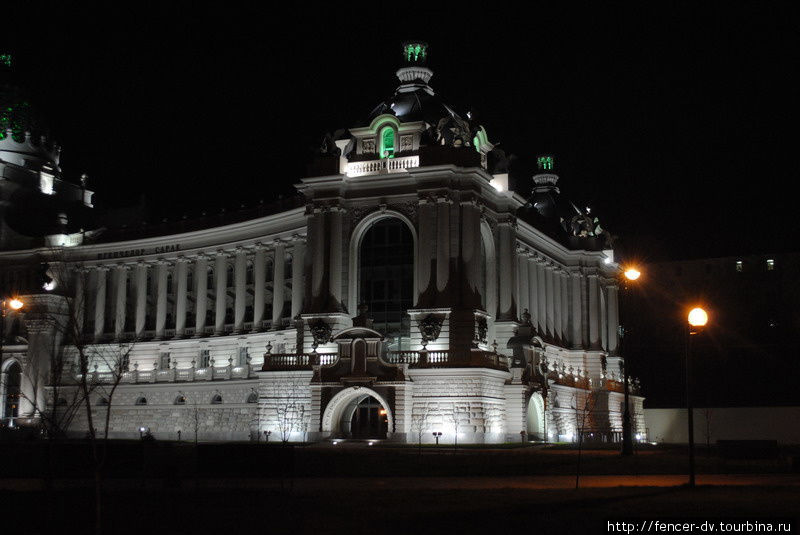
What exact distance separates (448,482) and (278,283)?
59.6 m

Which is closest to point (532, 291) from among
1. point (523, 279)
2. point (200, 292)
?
point (523, 279)

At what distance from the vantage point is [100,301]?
115250 millimetres

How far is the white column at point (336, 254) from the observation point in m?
85.2

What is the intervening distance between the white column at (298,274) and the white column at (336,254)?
34.5 ft

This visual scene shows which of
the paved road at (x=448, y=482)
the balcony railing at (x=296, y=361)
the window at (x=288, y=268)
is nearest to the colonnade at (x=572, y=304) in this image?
the window at (x=288, y=268)

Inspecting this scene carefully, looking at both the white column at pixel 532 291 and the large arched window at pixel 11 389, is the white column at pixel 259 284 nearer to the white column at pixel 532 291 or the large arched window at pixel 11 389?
the white column at pixel 532 291

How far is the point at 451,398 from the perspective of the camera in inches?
3046

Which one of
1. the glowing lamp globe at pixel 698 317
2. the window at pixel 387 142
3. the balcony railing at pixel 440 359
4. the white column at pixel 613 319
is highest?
the window at pixel 387 142

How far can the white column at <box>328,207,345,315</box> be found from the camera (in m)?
85.2

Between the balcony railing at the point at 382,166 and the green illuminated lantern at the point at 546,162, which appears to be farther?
the green illuminated lantern at the point at 546,162

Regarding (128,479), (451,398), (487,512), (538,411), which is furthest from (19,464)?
(538,411)

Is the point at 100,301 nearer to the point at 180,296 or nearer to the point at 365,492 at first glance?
the point at 180,296

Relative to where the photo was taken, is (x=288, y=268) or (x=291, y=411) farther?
(x=288, y=268)

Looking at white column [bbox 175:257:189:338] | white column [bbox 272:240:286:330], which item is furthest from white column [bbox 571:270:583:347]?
white column [bbox 175:257:189:338]
